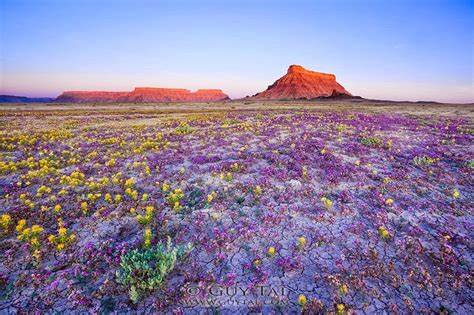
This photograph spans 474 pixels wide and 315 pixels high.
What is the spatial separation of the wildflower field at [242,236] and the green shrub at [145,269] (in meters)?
0.03

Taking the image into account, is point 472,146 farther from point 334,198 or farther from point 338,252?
point 338,252

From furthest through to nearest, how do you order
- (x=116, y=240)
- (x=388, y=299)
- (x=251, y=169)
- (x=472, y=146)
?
(x=472, y=146) → (x=251, y=169) → (x=116, y=240) → (x=388, y=299)

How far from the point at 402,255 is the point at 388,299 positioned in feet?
4.97

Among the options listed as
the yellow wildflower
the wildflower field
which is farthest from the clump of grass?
the yellow wildflower

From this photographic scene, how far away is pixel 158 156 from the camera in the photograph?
1396 cm

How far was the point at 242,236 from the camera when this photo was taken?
22.4ft

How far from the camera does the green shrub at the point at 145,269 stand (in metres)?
5.13

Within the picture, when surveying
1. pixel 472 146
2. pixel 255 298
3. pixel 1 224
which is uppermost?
pixel 472 146

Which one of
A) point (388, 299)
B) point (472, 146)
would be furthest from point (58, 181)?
point (472, 146)

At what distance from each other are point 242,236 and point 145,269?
2.46m

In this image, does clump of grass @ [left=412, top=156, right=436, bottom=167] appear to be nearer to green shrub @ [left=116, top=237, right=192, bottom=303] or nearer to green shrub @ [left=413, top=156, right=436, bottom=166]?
green shrub @ [left=413, top=156, right=436, bottom=166]

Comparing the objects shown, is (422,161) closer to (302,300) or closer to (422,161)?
(422,161)

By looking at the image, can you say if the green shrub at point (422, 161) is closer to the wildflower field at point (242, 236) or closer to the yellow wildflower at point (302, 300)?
the wildflower field at point (242, 236)

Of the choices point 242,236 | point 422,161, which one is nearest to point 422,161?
point 422,161
